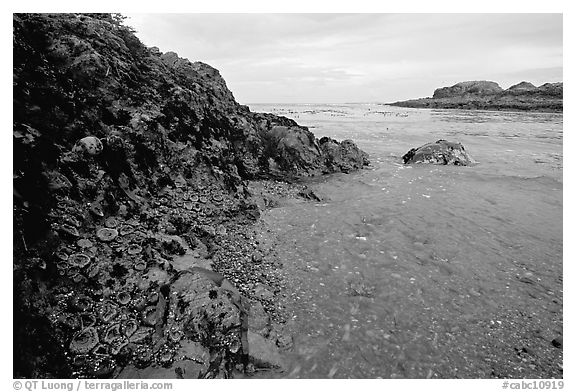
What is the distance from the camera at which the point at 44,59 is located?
6.56 meters

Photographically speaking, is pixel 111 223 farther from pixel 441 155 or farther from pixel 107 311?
pixel 441 155

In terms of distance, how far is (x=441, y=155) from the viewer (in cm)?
1627

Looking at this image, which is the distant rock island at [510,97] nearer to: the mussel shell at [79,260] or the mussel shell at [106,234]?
the mussel shell at [106,234]

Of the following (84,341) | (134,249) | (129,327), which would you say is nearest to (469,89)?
(134,249)

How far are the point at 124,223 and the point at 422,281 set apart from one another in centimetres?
584

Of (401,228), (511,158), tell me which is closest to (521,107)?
(511,158)

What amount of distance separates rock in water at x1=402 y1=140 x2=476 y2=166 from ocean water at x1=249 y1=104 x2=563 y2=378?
4.57 m

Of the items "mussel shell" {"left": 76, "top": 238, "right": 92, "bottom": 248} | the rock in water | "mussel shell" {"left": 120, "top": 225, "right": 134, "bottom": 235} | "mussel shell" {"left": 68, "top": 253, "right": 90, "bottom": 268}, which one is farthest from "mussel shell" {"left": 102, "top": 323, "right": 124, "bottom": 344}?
the rock in water

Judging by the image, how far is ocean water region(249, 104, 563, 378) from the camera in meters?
4.30

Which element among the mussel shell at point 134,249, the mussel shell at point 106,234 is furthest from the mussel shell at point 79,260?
the mussel shell at point 134,249

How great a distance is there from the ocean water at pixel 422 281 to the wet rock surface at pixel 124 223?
780 mm
